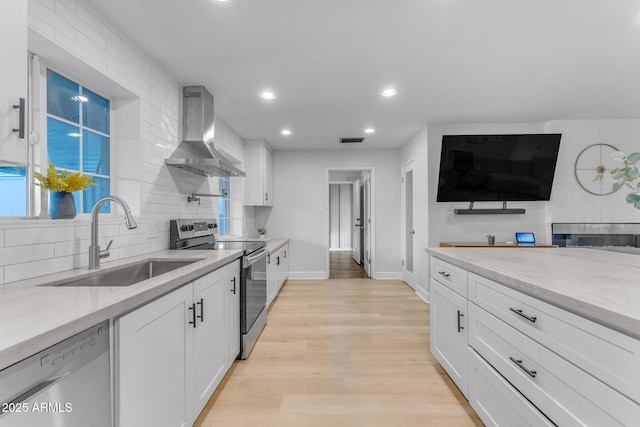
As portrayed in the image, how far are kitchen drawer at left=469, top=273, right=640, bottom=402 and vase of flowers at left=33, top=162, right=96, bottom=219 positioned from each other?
2073mm

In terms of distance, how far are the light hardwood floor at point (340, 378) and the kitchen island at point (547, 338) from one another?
242mm

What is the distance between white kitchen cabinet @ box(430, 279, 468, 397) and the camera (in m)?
1.75

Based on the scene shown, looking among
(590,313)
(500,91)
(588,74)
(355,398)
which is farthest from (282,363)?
(588,74)

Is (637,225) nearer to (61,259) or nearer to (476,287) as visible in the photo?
(476,287)

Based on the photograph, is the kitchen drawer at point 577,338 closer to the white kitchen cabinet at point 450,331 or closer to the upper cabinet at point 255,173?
the white kitchen cabinet at point 450,331

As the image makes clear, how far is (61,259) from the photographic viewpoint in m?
1.48

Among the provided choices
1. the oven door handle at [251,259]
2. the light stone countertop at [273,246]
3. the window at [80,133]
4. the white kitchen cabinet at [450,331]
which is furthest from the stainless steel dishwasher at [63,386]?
the light stone countertop at [273,246]

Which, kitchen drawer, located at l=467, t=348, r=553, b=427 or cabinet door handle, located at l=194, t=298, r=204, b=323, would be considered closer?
kitchen drawer, located at l=467, t=348, r=553, b=427

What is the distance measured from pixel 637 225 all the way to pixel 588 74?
246 centimetres

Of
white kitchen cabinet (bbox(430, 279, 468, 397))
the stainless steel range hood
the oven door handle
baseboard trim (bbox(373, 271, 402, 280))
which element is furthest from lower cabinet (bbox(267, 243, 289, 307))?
white kitchen cabinet (bbox(430, 279, 468, 397))

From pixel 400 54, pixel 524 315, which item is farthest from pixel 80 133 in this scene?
pixel 524 315

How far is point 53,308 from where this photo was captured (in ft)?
2.84

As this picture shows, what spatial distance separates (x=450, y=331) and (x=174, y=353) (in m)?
1.62

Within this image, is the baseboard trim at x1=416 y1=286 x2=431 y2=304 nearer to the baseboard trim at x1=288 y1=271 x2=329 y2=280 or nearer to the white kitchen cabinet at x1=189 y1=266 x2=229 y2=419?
the baseboard trim at x1=288 y1=271 x2=329 y2=280
